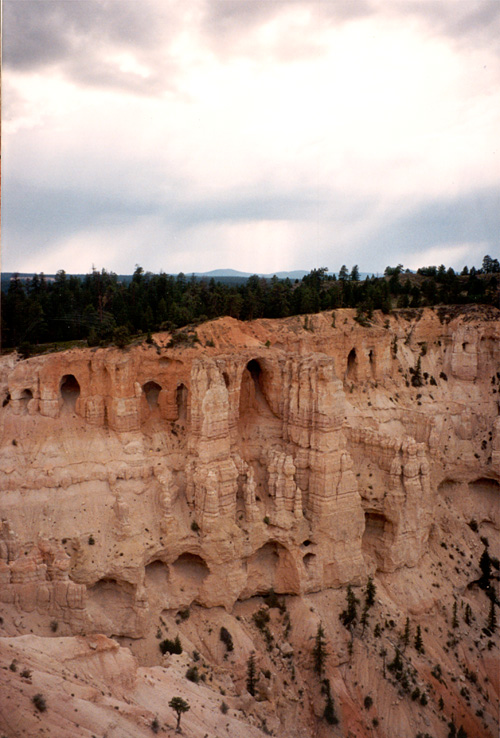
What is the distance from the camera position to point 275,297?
179ft

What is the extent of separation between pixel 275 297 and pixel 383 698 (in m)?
34.3

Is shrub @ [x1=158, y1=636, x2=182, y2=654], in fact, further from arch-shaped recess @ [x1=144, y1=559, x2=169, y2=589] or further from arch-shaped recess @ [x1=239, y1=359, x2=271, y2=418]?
arch-shaped recess @ [x1=239, y1=359, x2=271, y2=418]

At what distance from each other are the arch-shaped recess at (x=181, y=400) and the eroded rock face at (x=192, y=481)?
0.14 m

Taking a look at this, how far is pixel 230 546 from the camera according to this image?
3388 centimetres

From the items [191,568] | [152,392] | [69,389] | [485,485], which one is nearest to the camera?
[191,568]

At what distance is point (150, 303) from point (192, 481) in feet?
72.8

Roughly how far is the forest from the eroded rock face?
4074mm

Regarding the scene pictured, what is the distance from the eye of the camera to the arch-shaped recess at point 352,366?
5066cm

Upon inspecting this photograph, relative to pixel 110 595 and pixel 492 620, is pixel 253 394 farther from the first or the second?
pixel 492 620

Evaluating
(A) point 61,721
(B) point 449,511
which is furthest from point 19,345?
(B) point 449,511

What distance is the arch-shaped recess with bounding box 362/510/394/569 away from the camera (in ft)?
134

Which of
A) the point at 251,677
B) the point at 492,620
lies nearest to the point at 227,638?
the point at 251,677

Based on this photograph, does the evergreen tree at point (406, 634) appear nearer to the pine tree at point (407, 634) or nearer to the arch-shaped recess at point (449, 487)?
the pine tree at point (407, 634)

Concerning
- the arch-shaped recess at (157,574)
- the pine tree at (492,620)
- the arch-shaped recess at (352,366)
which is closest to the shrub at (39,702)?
the arch-shaped recess at (157,574)
